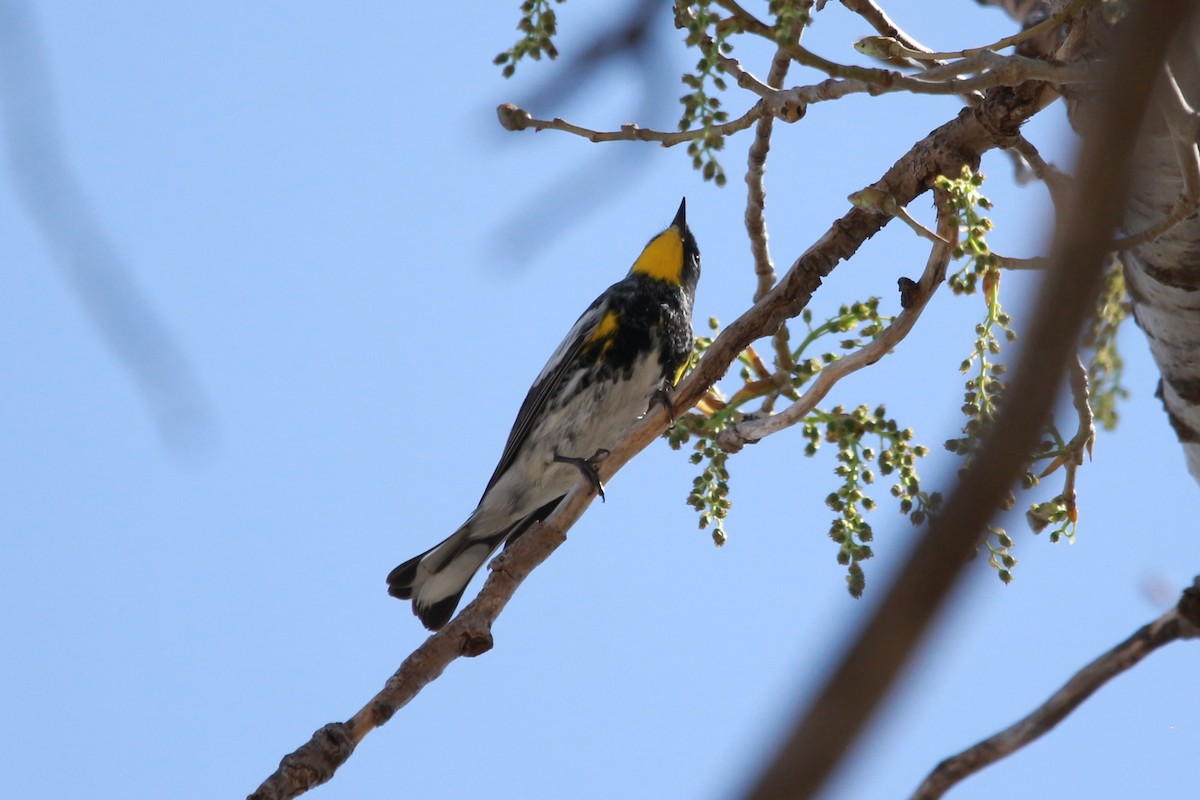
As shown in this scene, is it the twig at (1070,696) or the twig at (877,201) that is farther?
the twig at (877,201)

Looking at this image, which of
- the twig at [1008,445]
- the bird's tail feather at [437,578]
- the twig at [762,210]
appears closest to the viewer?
the twig at [1008,445]

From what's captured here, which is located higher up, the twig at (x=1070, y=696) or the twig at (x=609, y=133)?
the twig at (x=609, y=133)

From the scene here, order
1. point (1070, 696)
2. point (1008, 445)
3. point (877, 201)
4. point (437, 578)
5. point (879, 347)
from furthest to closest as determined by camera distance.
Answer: point (437, 578), point (879, 347), point (877, 201), point (1070, 696), point (1008, 445)

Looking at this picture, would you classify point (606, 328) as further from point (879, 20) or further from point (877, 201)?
point (877, 201)

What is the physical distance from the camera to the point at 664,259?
516 cm

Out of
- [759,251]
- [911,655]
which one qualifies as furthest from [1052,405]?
[759,251]

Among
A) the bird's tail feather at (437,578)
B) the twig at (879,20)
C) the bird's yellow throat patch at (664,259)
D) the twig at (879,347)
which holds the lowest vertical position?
the twig at (879,347)

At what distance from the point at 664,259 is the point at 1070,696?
422 centimetres

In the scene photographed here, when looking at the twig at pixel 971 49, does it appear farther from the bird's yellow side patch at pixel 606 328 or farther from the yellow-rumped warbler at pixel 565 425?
the bird's yellow side patch at pixel 606 328

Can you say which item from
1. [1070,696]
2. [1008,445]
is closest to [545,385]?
[1070,696]

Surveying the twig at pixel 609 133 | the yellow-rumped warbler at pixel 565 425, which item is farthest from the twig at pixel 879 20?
the yellow-rumped warbler at pixel 565 425

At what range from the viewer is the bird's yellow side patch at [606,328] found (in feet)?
15.1

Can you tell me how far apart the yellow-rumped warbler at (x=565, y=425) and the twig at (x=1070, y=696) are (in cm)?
325

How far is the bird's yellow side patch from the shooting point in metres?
4.59
